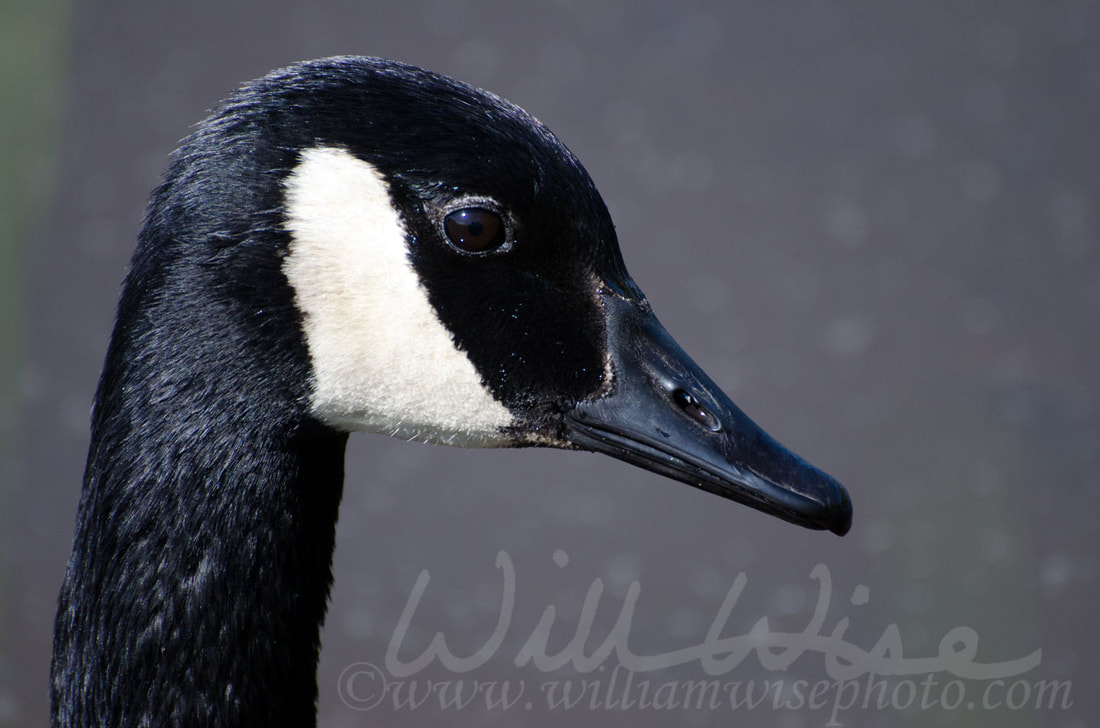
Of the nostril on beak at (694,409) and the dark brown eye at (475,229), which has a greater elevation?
the dark brown eye at (475,229)

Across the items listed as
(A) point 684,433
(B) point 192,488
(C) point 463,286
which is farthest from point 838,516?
(B) point 192,488

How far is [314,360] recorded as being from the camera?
3.17 feet

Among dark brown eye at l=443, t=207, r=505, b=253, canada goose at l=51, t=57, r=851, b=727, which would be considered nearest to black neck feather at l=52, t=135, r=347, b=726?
canada goose at l=51, t=57, r=851, b=727

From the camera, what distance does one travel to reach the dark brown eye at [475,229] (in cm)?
97

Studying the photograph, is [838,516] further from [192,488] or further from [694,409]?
[192,488]

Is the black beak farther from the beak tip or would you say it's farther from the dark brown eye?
the dark brown eye

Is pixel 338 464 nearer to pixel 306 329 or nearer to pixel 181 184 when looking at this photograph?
pixel 306 329

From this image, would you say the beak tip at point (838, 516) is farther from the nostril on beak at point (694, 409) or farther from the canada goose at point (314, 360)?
the nostril on beak at point (694, 409)

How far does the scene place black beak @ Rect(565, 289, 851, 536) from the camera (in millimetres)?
953

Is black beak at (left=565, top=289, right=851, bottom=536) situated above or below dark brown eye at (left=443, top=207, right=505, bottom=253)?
below

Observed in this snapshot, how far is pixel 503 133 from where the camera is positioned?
984 mm

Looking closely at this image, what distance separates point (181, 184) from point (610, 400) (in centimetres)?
46

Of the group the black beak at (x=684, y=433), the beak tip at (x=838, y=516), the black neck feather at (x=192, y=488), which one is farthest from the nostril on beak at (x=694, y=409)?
the black neck feather at (x=192, y=488)

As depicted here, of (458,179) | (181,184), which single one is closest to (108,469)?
(181,184)
